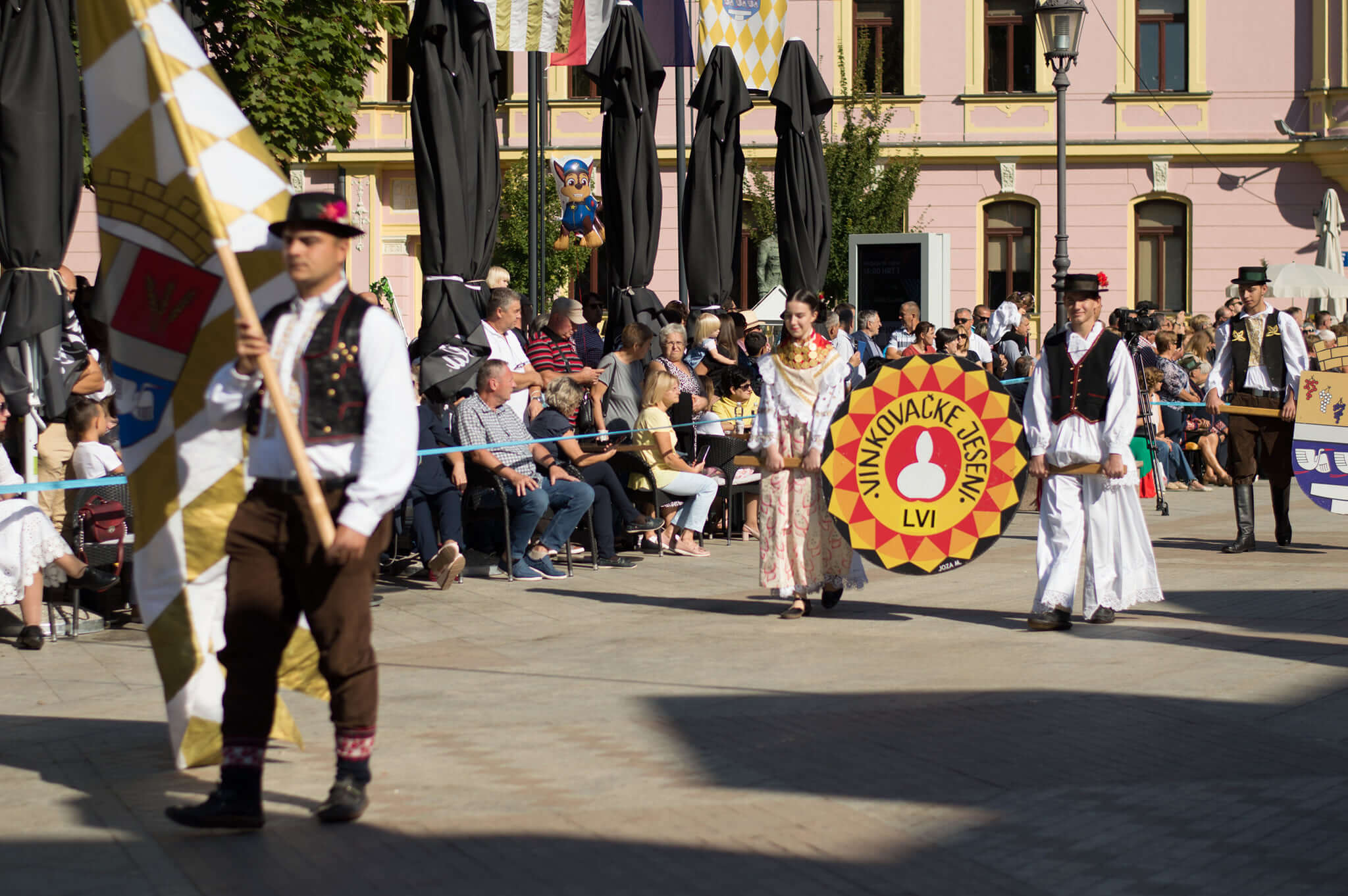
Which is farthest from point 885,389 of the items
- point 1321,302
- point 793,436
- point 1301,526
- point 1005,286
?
point 1005,286

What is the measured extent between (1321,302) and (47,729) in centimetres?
2492

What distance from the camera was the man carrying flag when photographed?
17.7 feet

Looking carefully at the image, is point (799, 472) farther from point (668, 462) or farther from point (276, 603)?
point (276, 603)

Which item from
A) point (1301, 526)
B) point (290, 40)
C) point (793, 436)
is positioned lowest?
point (1301, 526)

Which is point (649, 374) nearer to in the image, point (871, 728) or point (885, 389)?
point (885, 389)

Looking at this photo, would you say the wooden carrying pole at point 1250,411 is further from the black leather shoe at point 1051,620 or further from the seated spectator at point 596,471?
the black leather shoe at point 1051,620

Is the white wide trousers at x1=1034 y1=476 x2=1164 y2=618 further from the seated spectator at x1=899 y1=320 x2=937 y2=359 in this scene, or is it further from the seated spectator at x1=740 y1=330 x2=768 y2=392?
the seated spectator at x1=899 y1=320 x2=937 y2=359

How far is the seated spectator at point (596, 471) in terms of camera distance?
495 inches

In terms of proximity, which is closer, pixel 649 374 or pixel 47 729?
pixel 47 729

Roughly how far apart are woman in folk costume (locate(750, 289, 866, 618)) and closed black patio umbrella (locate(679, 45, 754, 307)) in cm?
627

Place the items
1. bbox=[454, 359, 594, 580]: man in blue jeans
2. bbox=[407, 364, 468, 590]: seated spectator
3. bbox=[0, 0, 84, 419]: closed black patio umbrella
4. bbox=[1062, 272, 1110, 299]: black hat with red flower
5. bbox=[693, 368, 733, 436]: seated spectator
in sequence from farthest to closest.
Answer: bbox=[693, 368, 733, 436]: seated spectator, bbox=[454, 359, 594, 580]: man in blue jeans, bbox=[407, 364, 468, 590]: seated spectator, bbox=[1062, 272, 1110, 299]: black hat with red flower, bbox=[0, 0, 84, 419]: closed black patio umbrella

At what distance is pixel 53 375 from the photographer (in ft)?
32.0

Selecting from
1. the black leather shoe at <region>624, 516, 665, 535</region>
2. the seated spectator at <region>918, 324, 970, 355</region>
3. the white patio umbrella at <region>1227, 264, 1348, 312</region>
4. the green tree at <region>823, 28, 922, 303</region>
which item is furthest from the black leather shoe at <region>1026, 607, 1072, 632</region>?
the green tree at <region>823, 28, 922, 303</region>

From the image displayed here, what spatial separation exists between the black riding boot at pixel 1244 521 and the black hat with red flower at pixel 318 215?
9.88 m
